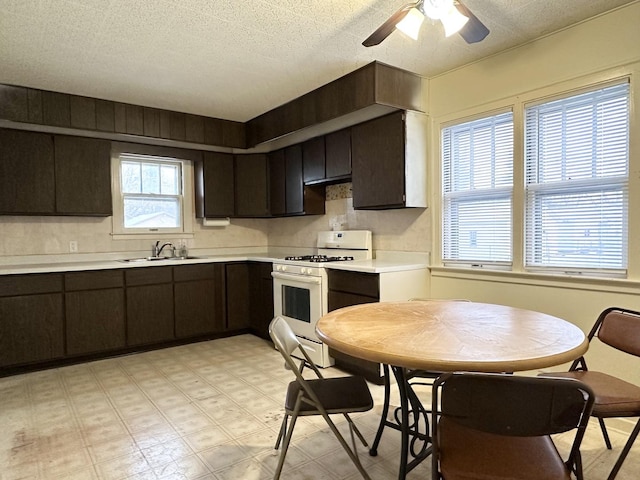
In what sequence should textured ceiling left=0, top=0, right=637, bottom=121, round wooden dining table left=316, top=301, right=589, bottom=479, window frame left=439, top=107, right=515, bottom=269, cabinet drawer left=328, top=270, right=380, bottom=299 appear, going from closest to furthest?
1. round wooden dining table left=316, top=301, right=589, bottom=479
2. textured ceiling left=0, top=0, right=637, bottom=121
3. window frame left=439, top=107, right=515, bottom=269
4. cabinet drawer left=328, top=270, right=380, bottom=299

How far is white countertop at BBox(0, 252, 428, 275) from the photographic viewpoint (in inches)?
129

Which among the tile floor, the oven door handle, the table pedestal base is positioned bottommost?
the tile floor

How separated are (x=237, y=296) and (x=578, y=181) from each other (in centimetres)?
351

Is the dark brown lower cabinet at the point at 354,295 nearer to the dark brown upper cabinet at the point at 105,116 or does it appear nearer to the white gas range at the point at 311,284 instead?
the white gas range at the point at 311,284

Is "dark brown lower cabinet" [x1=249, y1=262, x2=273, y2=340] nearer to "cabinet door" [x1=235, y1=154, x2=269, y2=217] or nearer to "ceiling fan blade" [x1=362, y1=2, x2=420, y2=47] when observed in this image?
"cabinet door" [x1=235, y1=154, x2=269, y2=217]

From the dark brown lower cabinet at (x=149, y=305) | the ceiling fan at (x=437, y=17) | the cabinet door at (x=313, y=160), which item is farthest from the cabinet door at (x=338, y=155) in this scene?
the dark brown lower cabinet at (x=149, y=305)

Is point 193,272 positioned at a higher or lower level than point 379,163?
lower

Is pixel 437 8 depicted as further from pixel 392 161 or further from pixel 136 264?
pixel 136 264

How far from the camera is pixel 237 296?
4664mm

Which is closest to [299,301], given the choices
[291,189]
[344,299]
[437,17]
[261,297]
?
[344,299]

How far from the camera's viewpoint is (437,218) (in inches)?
135

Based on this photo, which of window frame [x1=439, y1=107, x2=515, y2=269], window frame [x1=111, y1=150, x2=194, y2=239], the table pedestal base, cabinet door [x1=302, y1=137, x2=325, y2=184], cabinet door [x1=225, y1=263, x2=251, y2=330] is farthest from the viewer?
cabinet door [x1=225, y1=263, x2=251, y2=330]

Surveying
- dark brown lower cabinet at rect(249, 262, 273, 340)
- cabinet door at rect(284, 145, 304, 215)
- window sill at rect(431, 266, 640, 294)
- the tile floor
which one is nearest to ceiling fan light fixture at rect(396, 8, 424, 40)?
window sill at rect(431, 266, 640, 294)

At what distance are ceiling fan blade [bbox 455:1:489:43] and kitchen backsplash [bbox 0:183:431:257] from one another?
1.65m
